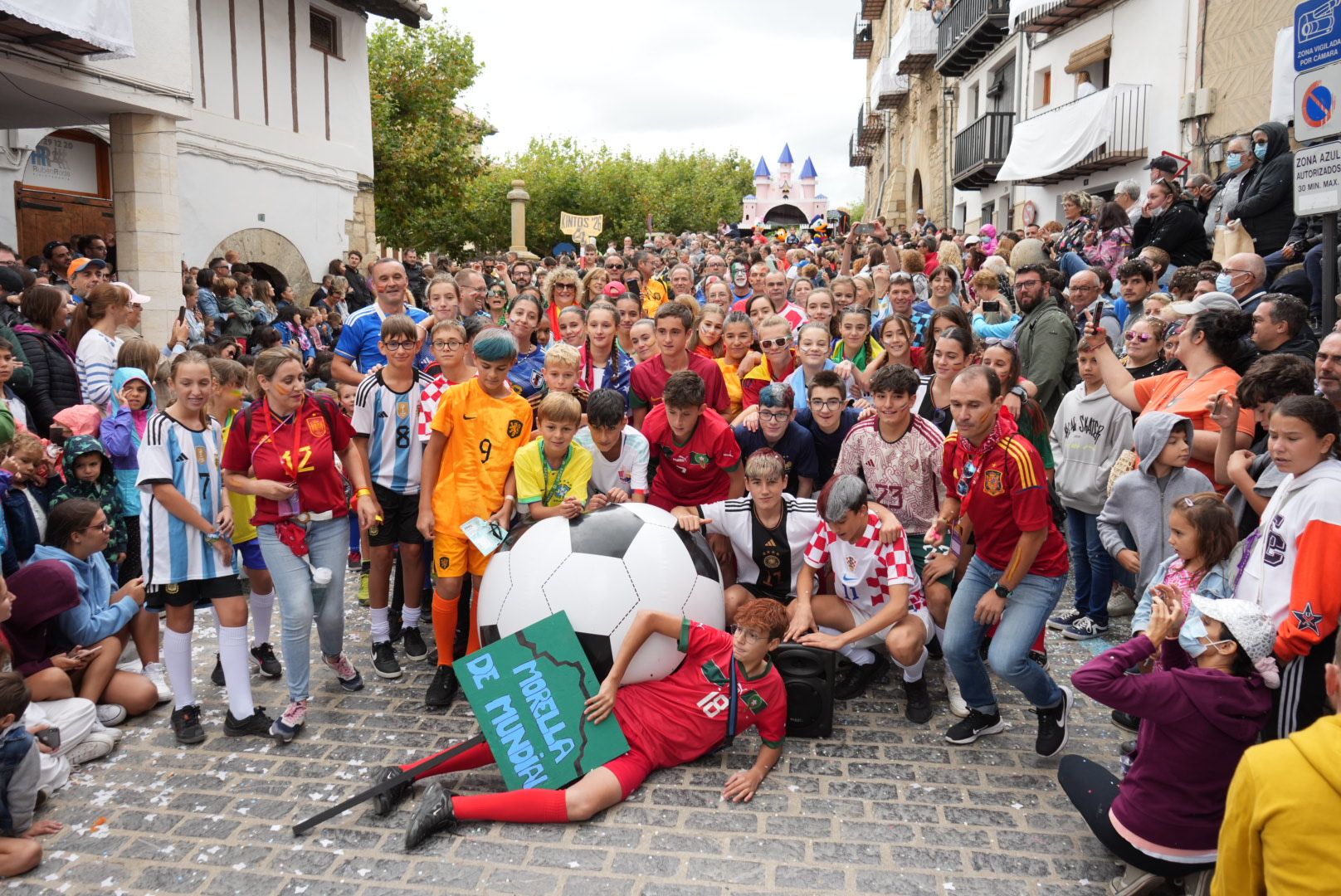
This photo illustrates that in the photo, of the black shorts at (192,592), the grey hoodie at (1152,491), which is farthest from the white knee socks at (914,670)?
the black shorts at (192,592)

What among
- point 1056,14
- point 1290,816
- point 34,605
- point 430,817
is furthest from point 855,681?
point 1056,14

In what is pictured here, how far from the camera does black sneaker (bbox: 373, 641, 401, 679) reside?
19.4ft

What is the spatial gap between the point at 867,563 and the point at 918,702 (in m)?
0.86

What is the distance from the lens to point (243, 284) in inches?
567

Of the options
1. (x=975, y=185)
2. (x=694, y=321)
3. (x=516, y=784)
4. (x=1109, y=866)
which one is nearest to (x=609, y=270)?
(x=694, y=321)

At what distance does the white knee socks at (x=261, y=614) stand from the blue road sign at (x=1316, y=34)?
7321 millimetres

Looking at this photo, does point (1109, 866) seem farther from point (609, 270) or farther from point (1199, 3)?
point (1199, 3)

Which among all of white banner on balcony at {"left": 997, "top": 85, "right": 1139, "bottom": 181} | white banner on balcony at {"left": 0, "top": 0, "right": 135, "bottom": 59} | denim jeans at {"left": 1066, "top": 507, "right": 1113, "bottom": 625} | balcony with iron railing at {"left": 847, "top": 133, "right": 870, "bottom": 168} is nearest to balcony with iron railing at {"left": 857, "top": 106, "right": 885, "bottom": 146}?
balcony with iron railing at {"left": 847, "top": 133, "right": 870, "bottom": 168}

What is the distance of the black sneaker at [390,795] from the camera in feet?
14.2

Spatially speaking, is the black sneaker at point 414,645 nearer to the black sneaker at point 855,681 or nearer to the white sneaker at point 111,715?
the white sneaker at point 111,715

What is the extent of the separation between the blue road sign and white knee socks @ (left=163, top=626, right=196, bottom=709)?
754 centimetres

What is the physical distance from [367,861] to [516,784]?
0.73 meters

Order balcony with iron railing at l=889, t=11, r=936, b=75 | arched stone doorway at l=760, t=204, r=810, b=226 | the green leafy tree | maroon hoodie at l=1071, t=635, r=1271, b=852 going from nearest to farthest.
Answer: maroon hoodie at l=1071, t=635, r=1271, b=852 → the green leafy tree → balcony with iron railing at l=889, t=11, r=936, b=75 → arched stone doorway at l=760, t=204, r=810, b=226

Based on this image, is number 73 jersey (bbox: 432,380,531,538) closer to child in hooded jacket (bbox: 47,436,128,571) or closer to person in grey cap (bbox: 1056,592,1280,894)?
child in hooded jacket (bbox: 47,436,128,571)
